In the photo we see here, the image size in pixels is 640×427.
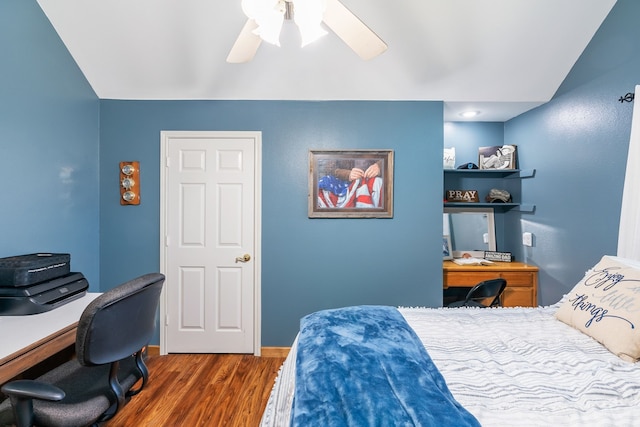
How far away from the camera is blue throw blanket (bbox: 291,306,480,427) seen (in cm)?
84

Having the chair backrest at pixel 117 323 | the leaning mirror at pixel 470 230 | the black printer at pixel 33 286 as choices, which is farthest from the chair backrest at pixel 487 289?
the black printer at pixel 33 286

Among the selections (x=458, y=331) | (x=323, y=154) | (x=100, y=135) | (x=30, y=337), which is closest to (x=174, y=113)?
(x=100, y=135)

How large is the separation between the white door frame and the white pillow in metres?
2.20

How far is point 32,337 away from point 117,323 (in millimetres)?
437

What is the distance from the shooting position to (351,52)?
238 cm

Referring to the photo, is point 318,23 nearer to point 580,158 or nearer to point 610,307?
point 610,307

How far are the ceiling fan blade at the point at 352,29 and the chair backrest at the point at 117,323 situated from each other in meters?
1.46

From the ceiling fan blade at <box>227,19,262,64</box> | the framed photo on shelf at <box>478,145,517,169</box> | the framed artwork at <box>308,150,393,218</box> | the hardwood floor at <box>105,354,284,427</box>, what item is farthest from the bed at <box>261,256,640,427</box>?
the framed photo on shelf at <box>478,145,517,169</box>

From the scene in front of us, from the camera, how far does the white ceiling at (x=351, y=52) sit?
2.12 metres

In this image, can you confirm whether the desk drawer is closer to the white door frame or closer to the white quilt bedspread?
the white quilt bedspread

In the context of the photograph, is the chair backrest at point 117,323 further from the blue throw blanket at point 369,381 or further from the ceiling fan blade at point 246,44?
the ceiling fan blade at point 246,44

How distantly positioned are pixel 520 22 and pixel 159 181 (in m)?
3.22

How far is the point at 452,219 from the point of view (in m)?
3.18

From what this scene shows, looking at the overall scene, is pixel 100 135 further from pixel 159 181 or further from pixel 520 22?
pixel 520 22
